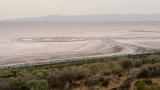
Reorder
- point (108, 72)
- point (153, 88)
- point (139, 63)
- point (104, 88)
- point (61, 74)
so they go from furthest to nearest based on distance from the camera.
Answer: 1. point (139, 63)
2. point (108, 72)
3. point (61, 74)
4. point (104, 88)
5. point (153, 88)

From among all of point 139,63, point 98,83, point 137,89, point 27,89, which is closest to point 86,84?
point 98,83

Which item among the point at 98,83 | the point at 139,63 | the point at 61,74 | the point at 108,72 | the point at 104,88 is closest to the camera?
the point at 104,88

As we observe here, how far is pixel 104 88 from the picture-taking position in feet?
47.5

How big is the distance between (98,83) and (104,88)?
1197 mm

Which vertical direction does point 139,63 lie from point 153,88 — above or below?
below

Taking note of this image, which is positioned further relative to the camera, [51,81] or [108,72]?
[108,72]

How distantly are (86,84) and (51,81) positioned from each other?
2.20m

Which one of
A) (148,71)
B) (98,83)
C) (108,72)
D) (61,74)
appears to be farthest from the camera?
(108,72)

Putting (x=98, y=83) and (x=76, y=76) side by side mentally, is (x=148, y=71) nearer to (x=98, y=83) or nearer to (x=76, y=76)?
(x=98, y=83)

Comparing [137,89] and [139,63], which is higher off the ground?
[137,89]

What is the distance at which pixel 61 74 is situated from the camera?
719 inches

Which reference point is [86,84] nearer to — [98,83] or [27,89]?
[98,83]

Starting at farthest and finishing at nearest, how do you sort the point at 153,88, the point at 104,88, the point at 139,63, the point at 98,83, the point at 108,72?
the point at 139,63, the point at 108,72, the point at 98,83, the point at 104,88, the point at 153,88

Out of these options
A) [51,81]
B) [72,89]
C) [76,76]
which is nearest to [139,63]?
[76,76]
